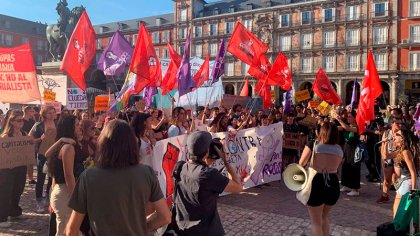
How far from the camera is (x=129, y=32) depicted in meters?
66.8

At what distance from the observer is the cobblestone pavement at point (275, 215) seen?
543cm

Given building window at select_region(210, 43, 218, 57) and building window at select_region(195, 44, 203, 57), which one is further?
building window at select_region(195, 44, 203, 57)

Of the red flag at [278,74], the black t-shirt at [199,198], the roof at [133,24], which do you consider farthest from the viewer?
the roof at [133,24]

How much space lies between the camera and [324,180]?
13.8 ft

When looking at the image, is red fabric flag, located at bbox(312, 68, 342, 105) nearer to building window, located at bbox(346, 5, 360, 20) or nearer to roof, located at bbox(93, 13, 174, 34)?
building window, located at bbox(346, 5, 360, 20)

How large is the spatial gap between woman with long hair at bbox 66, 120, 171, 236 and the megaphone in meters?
2.36

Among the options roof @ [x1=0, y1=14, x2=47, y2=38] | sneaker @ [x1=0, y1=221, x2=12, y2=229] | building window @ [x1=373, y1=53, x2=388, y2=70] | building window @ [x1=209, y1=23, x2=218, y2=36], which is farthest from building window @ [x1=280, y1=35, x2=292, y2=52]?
roof @ [x1=0, y1=14, x2=47, y2=38]

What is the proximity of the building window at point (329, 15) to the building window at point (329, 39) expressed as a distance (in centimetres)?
165

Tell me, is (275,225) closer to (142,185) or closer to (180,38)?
(142,185)

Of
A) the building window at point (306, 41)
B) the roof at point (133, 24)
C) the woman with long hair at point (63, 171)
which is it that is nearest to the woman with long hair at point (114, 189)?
the woman with long hair at point (63, 171)

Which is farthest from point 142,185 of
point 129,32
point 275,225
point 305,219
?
point 129,32

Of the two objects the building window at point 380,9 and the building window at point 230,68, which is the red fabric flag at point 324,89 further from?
the building window at point 230,68

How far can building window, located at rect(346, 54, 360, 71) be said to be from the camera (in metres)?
46.4

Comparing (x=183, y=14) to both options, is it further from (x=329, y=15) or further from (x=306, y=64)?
(x=329, y=15)
